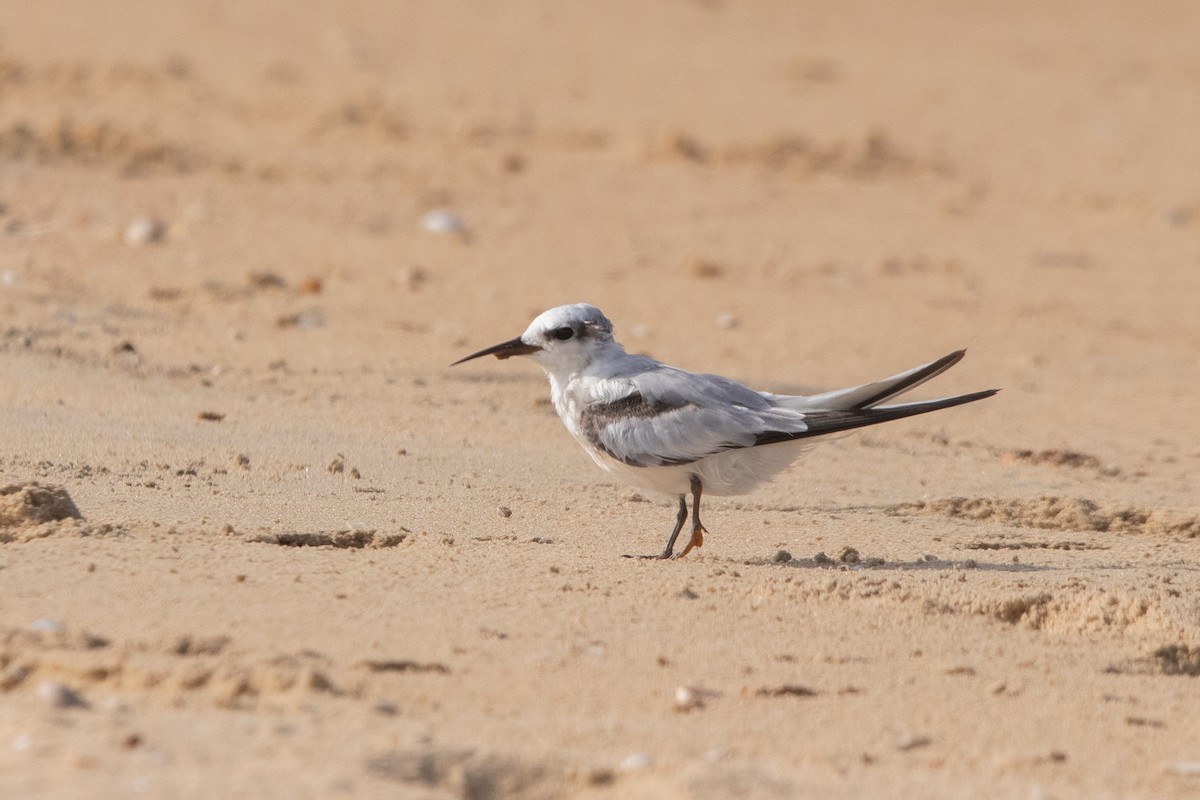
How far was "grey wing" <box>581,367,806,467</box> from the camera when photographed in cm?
417

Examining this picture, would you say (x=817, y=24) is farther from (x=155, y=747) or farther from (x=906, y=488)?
(x=155, y=747)

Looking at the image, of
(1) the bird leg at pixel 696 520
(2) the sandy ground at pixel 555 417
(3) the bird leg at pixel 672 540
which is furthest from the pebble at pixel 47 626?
(1) the bird leg at pixel 696 520

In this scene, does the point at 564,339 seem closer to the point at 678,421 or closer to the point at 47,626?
the point at 678,421

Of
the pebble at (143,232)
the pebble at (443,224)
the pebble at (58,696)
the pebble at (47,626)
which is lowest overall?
the pebble at (58,696)

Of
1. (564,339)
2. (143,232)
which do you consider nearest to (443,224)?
(143,232)

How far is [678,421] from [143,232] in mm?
4842

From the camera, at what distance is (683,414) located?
4203mm

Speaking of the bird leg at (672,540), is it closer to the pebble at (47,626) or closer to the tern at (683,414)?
the tern at (683,414)

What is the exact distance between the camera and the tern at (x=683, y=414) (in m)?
Result: 4.17

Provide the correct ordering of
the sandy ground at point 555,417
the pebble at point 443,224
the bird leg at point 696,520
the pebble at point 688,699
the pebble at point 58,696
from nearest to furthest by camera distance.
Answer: the pebble at point 58,696
the sandy ground at point 555,417
the pebble at point 688,699
the bird leg at point 696,520
the pebble at point 443,224

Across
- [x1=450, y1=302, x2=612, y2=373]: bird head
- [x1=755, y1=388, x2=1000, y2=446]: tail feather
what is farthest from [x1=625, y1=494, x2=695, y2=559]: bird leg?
[x1=450, y1=302, x2=612, y2=373]: bird head

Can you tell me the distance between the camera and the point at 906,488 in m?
5.23

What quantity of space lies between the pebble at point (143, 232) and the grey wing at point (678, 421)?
15.0 ft

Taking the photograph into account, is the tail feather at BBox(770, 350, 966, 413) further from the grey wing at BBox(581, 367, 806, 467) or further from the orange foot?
the orange foot
